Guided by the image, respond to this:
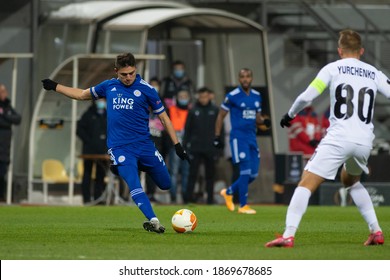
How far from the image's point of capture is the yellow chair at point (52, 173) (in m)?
27.9

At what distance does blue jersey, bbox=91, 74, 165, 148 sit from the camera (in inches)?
615

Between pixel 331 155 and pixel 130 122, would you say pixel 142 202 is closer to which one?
pixel 130 122

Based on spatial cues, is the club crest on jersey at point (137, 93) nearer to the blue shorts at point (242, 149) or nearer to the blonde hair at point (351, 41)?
the blonde hair at point (351, 41)

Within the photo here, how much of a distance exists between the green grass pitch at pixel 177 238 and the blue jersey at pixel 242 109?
4.68ft

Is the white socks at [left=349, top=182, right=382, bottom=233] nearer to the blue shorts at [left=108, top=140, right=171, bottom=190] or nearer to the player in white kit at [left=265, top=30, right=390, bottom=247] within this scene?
the player in white kit at [left=265, top=30, right=390, bottom=247]

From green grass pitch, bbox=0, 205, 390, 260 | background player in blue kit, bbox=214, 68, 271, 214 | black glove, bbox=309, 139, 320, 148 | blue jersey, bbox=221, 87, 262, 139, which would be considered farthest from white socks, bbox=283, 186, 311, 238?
black glove, bbox=309, 139, 320, 148

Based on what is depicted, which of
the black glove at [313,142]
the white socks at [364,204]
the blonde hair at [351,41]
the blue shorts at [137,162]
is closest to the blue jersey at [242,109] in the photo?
the blue shorts at [137,162]

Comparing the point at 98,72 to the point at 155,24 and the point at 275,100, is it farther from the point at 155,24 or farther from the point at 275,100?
the point at 275,100

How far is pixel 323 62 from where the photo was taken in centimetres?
3250

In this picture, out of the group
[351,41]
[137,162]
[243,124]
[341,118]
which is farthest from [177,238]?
[243,124]

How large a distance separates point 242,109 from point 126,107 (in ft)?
21.1

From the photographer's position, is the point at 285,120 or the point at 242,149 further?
the point at 242,149

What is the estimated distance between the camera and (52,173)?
2833 centimetres

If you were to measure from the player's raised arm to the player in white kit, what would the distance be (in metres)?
3.43
